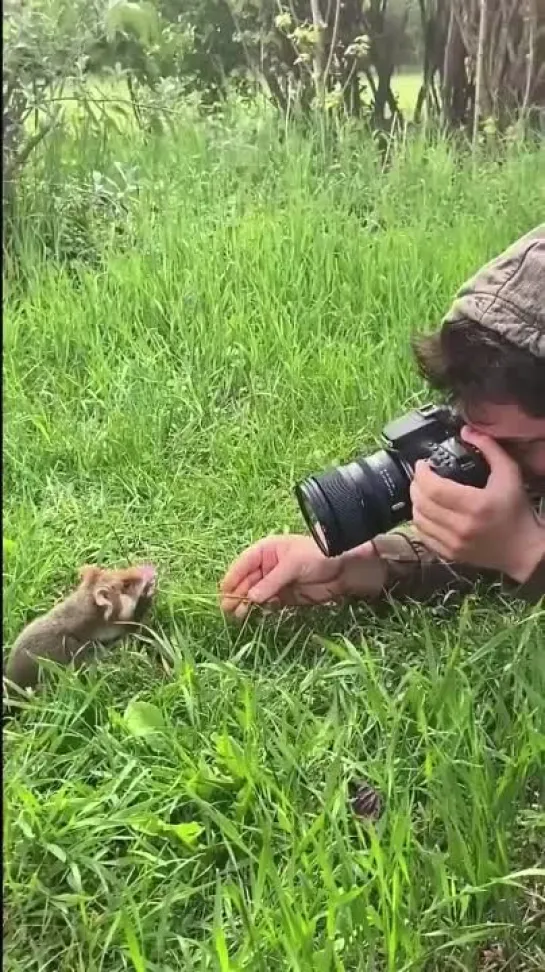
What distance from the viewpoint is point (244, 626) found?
896 millimetres

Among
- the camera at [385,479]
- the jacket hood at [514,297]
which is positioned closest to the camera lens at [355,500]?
the camera at [385,479]

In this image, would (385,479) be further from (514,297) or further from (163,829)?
(163,829)

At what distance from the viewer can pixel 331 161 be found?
0.94 meters

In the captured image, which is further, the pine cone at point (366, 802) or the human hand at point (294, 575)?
the human hand at point (294, 575)

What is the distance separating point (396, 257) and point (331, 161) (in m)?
0.09

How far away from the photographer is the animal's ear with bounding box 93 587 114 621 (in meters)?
0.85

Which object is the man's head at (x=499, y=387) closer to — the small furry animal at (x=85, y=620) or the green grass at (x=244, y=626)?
the green grass at (x=244, y=626)

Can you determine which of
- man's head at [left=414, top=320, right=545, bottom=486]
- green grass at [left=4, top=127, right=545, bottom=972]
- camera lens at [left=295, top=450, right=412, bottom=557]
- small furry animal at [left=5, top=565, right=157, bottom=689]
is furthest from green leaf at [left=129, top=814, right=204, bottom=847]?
man's head at [left=414, top=320, right=545, bottom=486]

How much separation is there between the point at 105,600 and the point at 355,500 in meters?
0.19

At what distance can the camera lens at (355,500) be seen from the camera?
89 centimetres

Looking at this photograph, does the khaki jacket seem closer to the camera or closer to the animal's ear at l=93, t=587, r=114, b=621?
the camera

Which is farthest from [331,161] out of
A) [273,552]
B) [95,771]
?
[95,771]

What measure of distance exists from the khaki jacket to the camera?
58 millimetres

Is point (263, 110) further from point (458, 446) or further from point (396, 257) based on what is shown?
point (458, 446)
